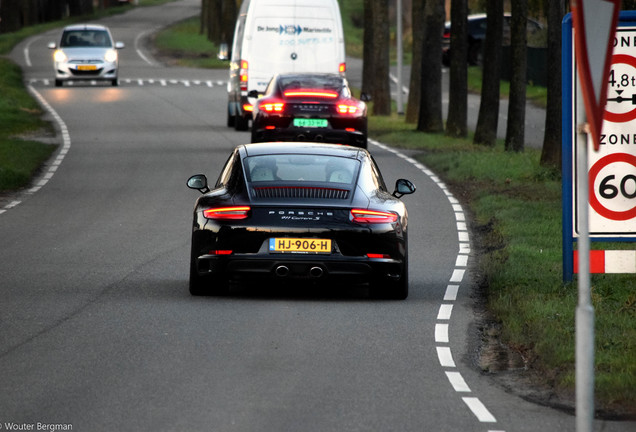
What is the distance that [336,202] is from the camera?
42.6 feet

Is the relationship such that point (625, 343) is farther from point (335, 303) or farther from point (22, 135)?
point (22, 135)

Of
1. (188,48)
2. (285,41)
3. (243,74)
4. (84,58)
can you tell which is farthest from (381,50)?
(188,48)

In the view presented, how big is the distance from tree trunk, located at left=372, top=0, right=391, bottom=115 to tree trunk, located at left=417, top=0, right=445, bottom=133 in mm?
5447

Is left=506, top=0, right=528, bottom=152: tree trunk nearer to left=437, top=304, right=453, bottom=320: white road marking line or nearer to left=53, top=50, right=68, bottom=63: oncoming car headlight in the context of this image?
left=437, top=304, right=453, bottom=320: white road marking line

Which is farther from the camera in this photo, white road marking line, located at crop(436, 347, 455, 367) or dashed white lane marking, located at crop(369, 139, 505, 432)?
white road marking line, located at crop(436, 347, 455, 367)

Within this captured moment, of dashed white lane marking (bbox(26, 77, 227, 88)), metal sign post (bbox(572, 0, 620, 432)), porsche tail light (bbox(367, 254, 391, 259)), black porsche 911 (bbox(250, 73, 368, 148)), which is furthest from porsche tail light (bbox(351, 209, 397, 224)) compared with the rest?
dashed white lane marking (bbox(26, 77, 227, 88))

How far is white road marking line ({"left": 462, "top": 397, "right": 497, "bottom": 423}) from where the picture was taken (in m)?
8.56

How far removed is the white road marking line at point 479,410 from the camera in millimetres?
8559

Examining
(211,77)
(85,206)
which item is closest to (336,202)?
(85,206)

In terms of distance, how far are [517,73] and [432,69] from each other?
6186 mm

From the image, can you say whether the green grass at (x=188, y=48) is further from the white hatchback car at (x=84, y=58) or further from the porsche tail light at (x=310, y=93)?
the porsche tail light at (x=310, y=93)

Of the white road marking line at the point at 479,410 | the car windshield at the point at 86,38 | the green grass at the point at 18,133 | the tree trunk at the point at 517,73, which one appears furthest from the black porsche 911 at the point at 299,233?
the car windshield at the point at 86,38

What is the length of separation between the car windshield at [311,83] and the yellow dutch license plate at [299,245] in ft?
46.8

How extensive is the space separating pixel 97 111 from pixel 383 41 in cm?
826
